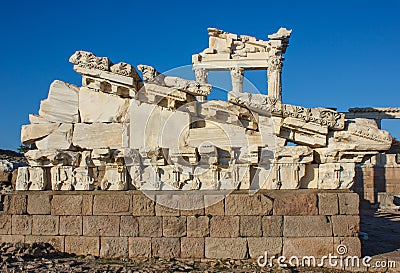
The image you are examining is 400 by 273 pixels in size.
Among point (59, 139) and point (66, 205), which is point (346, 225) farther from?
→ point (59, 139)

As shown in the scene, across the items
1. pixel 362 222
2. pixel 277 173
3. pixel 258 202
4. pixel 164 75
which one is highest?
pixel 164 75

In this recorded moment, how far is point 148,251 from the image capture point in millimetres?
7727

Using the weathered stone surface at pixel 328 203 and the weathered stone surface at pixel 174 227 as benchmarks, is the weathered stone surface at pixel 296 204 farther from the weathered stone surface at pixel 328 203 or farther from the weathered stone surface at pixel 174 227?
the weathered stone surface at pixel 174 227

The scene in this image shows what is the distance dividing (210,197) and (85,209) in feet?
7.24

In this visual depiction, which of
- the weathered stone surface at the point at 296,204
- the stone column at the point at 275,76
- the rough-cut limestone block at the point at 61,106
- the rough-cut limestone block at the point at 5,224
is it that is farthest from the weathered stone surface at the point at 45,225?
the stone column at the point at 275,76

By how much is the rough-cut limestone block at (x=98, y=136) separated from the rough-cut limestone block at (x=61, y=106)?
299 millimetres

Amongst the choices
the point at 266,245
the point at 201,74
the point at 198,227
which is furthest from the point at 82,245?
the point at 201,74

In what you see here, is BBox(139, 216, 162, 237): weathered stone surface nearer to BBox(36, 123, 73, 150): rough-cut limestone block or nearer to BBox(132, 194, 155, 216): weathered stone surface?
BBox(132, 194, 155, 216): weathered stone surface

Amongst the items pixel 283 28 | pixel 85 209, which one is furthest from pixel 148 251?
pixel 283 28

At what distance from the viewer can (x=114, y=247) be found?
781cm

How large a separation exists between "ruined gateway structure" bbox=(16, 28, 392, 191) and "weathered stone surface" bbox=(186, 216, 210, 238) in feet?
1.86

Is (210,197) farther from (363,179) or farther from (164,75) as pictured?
(363,179)

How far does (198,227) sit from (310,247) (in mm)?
1894

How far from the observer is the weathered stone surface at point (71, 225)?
794cm
